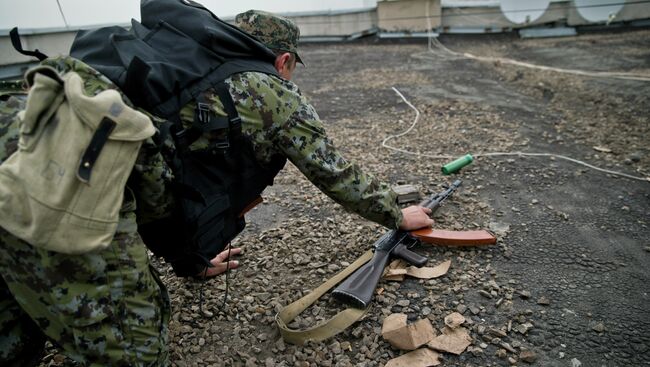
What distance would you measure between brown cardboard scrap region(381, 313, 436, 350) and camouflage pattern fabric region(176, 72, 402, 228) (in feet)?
1.97

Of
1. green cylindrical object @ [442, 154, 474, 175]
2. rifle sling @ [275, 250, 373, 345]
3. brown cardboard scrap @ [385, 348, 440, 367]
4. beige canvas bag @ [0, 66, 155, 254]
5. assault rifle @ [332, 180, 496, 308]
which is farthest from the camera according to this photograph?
green cylindrical object @ [442, 154, 474, 175]

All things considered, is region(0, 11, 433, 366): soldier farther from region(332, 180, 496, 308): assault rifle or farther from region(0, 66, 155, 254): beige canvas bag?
region(332, 180, 496, 308): assault rifle

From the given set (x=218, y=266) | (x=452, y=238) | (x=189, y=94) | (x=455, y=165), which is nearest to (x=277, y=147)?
(x=189, y=94)

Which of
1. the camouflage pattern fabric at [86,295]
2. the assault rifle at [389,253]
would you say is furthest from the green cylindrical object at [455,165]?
the camouflage pattern fabric at [86,295]

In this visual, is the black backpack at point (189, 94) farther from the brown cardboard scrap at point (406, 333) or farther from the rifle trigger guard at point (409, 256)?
the rifle trigger guard at point (409, 256)

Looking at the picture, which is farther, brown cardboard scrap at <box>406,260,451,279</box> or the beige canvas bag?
brown cardboard scrap at <box>406,260,451,279</box>

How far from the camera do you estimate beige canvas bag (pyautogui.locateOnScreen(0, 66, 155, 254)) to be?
123cm

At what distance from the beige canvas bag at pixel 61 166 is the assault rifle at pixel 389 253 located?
139 centimetres

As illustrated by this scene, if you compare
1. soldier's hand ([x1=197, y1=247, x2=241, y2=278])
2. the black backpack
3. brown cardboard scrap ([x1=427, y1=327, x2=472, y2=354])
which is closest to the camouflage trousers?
the black backpack

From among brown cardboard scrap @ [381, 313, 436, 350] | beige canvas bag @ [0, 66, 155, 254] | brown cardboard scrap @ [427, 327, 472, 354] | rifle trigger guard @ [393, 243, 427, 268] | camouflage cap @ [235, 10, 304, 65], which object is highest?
camouflage cap @ [235, 10, 304, 65]

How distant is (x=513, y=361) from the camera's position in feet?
6.57

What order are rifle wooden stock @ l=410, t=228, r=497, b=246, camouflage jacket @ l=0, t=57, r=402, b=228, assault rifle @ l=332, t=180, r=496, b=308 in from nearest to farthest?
camouflage jacket @ l=0, t=57, r=402, b=228 → assault rifle @ l=332, t=180, r=496, b=308 → rifle wooden stock @ l=410, t=228, r=497, b=246

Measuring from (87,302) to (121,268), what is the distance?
0.14 metres

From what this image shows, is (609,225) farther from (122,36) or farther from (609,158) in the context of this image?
(122,36)
